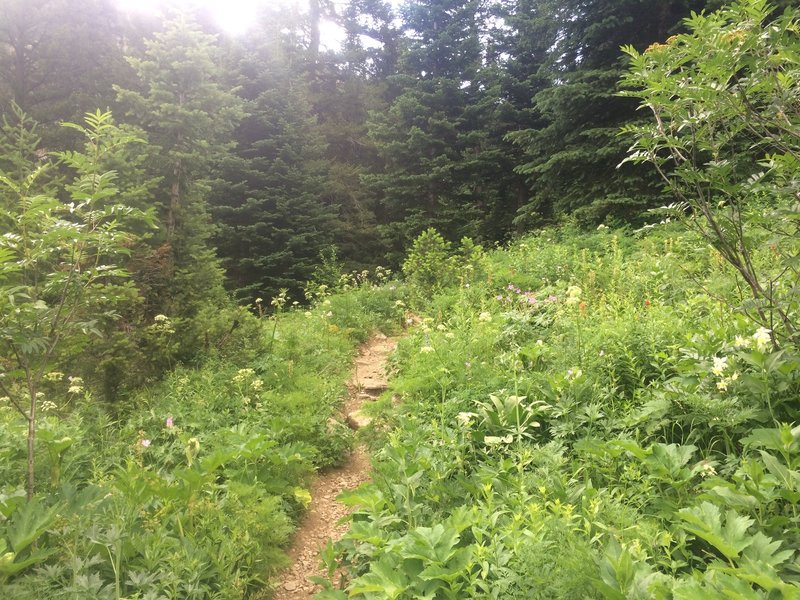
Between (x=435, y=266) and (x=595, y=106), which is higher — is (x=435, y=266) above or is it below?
below

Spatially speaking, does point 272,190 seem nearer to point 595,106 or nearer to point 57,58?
point 57,58

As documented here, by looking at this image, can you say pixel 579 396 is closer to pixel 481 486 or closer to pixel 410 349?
pixel 481 486

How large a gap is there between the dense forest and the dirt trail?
0.16 metres

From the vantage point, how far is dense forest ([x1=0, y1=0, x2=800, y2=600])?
7.39ft

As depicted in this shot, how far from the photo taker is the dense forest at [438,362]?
88.7 inches

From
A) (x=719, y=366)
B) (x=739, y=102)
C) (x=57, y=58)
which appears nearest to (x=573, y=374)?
(x=719, y=366)

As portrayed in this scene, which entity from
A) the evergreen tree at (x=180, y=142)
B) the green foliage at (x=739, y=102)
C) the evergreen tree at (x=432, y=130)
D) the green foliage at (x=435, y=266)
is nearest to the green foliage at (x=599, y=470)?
the green foliage at (x=739, y=102)

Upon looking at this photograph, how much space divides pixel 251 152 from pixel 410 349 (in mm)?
11379

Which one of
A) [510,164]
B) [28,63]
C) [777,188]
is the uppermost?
[28,63]

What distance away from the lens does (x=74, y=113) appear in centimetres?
1030

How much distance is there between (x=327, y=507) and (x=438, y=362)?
1.85m

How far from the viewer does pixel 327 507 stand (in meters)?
3.95

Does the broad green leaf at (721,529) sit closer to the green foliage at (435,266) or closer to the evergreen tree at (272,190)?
the green foliage at (435,266)

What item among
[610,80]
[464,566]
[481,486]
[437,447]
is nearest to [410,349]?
[437,447]
